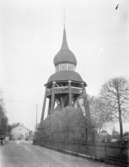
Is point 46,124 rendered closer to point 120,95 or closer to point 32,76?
point 120,95

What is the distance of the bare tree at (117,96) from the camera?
1439 centimetres

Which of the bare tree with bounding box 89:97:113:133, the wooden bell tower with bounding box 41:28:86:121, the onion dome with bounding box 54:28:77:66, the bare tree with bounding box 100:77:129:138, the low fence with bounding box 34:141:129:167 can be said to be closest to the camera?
the low fence with bounding box 34:141:129:167

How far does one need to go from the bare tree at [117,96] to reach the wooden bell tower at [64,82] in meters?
14.7

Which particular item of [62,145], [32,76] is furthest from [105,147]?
[62,145]

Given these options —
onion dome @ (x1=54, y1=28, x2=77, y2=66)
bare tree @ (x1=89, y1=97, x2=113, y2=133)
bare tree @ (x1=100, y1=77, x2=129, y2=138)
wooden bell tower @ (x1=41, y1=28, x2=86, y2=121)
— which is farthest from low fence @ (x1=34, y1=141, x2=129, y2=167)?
onion dome @ (x1=54, y1=28, x2=77, y2=66)

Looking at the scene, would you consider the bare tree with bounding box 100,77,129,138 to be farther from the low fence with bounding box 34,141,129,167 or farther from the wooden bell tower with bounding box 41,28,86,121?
the wooden bell tower with bounding box 41,28,86,121

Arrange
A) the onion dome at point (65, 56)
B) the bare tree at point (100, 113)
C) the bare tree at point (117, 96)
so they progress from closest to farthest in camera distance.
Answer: the bare tree at point (117, 96)
the bare tree at point (100, 113)
the onion dome at point (65, 56)

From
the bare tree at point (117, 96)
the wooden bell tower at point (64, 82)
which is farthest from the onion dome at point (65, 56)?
the bare tree at point (117, 96)

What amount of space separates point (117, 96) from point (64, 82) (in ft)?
60.9

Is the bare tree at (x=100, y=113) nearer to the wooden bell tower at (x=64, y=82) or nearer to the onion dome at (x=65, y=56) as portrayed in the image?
the wooden bell tower at (x=64, y=82)

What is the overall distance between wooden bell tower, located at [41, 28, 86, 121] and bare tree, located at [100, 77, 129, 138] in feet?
48.2

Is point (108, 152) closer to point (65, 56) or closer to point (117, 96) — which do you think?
point (117, 96)

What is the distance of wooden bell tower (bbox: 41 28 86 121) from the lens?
32.8 meters

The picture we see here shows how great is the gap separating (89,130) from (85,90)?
14.8 meters
